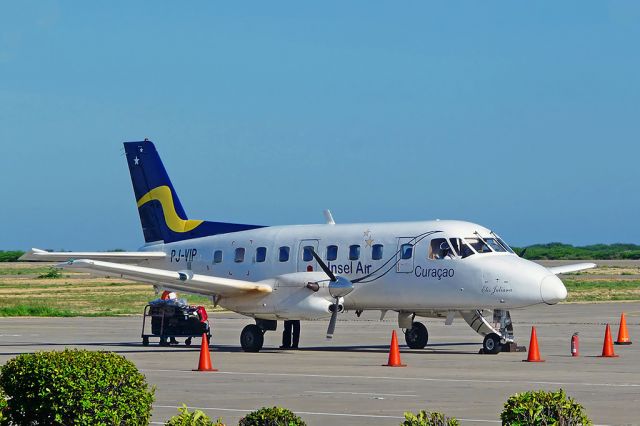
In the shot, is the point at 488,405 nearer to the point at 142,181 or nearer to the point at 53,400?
the point at 53,400

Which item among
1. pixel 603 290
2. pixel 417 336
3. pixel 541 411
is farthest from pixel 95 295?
pixel 541 411

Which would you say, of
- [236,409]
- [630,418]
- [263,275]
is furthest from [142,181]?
[630,418]

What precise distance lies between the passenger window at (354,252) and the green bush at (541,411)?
2003 centimetres

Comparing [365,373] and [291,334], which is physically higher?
[291,334]

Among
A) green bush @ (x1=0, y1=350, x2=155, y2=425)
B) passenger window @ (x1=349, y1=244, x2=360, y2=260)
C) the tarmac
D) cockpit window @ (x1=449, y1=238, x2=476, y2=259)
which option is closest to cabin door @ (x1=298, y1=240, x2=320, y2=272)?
passenger window @ (x1=349, y1=244, x2=360, y2=260)

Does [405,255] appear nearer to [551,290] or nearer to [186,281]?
[551,290]

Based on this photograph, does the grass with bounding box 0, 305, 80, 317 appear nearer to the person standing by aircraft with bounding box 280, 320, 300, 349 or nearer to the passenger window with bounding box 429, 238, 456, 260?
the person standing by aircraft with bounding box 280, 320, 300, 349

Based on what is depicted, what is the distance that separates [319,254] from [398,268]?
7.50 ft

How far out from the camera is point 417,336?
3152 cm

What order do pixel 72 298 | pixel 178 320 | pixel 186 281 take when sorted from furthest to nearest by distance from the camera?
pixel 72 298, pixel 178 320, pixel 186 281

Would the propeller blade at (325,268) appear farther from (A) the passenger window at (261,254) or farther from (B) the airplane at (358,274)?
(A) the passenger window at (261,254)

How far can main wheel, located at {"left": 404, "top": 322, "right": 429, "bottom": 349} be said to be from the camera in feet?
103

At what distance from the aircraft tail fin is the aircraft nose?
11083 mm

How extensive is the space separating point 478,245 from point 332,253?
377 cm
